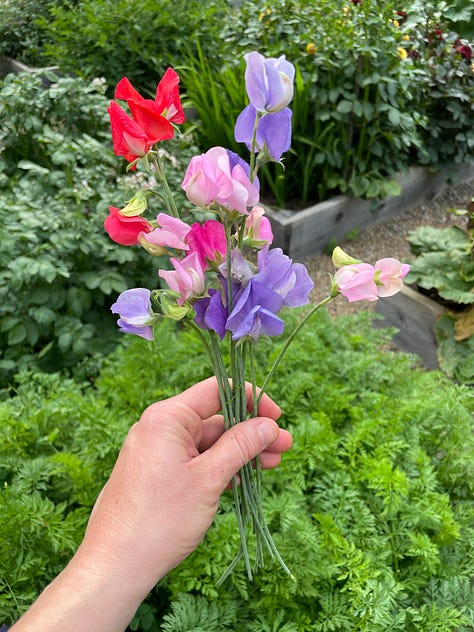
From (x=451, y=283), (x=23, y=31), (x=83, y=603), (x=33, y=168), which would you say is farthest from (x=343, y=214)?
(x=23, y=31)

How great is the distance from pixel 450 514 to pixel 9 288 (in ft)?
5.73

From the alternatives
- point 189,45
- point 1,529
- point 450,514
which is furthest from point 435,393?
point 189,45

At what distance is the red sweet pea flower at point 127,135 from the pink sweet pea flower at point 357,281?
12.1 inches

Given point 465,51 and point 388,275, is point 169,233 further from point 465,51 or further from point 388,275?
point 465,51

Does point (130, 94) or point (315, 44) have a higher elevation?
point (130, 94)

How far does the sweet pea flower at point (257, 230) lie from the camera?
2.56ft

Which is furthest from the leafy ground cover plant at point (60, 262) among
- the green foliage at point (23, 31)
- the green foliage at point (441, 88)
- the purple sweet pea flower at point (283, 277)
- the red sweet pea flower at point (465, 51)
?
the green foliage at point (23, 31)

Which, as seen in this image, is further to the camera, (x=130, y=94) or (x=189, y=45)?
(x=189, y=45)

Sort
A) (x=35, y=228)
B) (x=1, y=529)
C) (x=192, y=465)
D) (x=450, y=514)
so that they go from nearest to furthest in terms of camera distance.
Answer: (x=192, y=465), (x=1, y=529), (x=450, y=514), (x=35, y=228)

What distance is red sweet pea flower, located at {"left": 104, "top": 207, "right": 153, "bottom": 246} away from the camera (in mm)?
755

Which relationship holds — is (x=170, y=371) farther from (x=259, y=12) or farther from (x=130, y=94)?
(x=259, y=12)

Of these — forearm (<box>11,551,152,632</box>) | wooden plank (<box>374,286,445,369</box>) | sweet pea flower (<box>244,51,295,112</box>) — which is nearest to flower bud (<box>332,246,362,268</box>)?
sweet pea flower (<box>244,51,295,112</box>)

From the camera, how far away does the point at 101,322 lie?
2.44m

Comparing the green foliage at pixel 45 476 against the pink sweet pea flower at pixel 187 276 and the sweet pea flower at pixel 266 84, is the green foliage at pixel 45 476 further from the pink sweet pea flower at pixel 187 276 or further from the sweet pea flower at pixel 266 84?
the sweet pea flower at pixel 266 84
